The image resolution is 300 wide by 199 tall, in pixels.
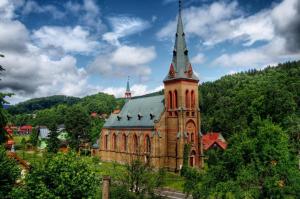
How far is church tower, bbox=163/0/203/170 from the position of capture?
56.2 metres

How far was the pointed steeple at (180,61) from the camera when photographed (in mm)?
57688

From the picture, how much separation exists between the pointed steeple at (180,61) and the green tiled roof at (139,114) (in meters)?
6.80

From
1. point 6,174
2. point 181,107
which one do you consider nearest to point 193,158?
point 181,107

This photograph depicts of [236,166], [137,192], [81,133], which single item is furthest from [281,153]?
[81,133]

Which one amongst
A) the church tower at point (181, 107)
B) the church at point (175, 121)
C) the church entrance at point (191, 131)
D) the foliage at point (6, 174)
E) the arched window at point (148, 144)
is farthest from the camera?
the arched window at point (148, 144)

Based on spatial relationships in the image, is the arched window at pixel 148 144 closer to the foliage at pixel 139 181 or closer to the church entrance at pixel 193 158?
the church entrance at pixel 193 158

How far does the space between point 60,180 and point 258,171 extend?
1434cm

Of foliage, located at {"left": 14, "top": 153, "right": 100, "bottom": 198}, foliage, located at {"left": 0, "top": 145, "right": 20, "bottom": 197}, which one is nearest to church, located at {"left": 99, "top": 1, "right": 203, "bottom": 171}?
foliage, located at {"left": 0, "top": 145, "right": 20, "bottom": 197}

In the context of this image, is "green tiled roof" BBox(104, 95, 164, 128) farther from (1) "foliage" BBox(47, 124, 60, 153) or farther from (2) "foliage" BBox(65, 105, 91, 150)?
(1) "foliage" BBox(47, 124, 60, 153)

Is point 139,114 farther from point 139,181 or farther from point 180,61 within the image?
point 139,181

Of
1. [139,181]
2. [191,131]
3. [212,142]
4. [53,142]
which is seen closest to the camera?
[139,181]

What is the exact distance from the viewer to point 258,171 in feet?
74.9

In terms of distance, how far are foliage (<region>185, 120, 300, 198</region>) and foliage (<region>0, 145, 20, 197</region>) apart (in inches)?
601

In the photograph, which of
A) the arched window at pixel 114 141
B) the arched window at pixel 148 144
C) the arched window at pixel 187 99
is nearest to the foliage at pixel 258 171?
the arched window at pixel 187 99
